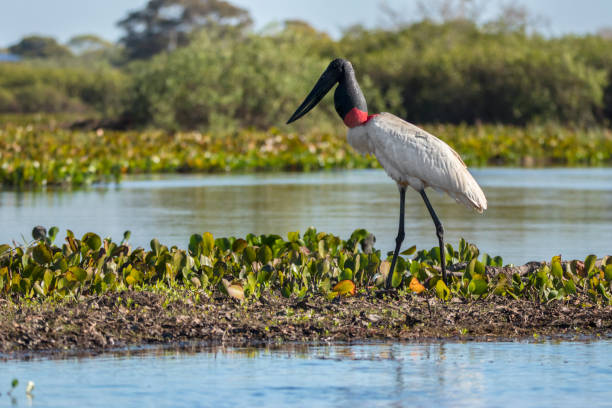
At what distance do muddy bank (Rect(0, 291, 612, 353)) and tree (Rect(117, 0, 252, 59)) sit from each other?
273 feet

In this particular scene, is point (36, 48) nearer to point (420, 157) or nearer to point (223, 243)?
point (223, 243)

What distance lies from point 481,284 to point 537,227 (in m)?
4.91

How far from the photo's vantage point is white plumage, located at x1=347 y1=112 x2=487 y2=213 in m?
7.37

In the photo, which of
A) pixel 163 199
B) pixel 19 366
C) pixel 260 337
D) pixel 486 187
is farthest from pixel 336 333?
pixel 486 187

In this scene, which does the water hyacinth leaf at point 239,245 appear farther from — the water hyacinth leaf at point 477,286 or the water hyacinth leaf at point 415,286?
the water hyacinth leaf at point 477,286

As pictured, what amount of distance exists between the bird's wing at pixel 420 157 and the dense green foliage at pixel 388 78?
847 inches

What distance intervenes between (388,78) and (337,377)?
3314 cm

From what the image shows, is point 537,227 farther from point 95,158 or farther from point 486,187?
point 95,158

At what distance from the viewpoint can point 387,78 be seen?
3784cm

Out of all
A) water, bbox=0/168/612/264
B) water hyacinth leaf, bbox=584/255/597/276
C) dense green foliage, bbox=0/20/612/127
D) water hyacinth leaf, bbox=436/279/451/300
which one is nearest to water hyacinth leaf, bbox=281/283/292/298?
water hyacinth leaf, bbox=436/279/451/300

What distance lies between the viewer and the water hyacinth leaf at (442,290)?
686 centimetres

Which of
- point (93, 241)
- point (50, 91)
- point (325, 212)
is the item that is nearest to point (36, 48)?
point (50, 91)

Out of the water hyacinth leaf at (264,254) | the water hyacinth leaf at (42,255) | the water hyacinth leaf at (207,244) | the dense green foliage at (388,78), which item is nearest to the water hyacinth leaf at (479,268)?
the water hyacinth leaf at (264,254)

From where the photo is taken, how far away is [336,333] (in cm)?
618
